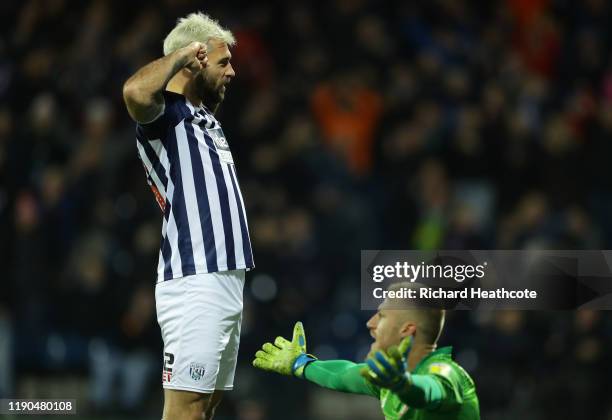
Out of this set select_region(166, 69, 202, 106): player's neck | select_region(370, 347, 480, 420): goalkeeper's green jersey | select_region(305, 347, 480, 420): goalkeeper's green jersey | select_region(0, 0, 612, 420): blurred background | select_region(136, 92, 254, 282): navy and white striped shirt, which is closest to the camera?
select_region(305, 347, 480, 420): goalkeeper's green jersey

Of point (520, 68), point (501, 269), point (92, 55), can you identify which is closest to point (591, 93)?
point (520, 68)

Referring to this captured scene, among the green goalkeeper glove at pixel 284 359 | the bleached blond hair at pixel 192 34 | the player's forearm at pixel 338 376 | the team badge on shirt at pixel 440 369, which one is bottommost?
the team badge on shirt at pixel 440 369

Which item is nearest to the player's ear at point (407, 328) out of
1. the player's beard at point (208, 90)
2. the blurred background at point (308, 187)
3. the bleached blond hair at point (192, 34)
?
the player's beard at point (208, 90)

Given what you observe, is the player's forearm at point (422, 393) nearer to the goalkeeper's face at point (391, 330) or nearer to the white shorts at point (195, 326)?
the goalkeeper's face at point (391, 330)

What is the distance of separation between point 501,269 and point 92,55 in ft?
14.2

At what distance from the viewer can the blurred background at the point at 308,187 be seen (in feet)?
33.0

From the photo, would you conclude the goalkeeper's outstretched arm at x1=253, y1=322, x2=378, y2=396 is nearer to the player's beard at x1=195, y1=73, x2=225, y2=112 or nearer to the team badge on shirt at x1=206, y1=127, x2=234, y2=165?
the team badge on shirt at x1=206, y1=127, x2=234, y2=165

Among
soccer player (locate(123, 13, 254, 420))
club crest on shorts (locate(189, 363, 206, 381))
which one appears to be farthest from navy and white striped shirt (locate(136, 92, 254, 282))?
club crest on shorts (locate(189, 363, 206, 381))

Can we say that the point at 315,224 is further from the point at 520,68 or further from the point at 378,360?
the point at 378,360

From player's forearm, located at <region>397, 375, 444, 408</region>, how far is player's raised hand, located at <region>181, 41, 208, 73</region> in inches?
64.1

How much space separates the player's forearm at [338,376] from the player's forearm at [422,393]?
656 millimetres

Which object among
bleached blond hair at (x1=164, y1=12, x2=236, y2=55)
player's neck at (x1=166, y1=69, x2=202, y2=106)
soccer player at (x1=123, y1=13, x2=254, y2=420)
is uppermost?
bleached blond hair at (x1=164, y1=12, x2=236, y2=55)

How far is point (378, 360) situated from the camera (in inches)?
166

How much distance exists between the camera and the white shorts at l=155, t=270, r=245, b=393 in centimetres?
499
